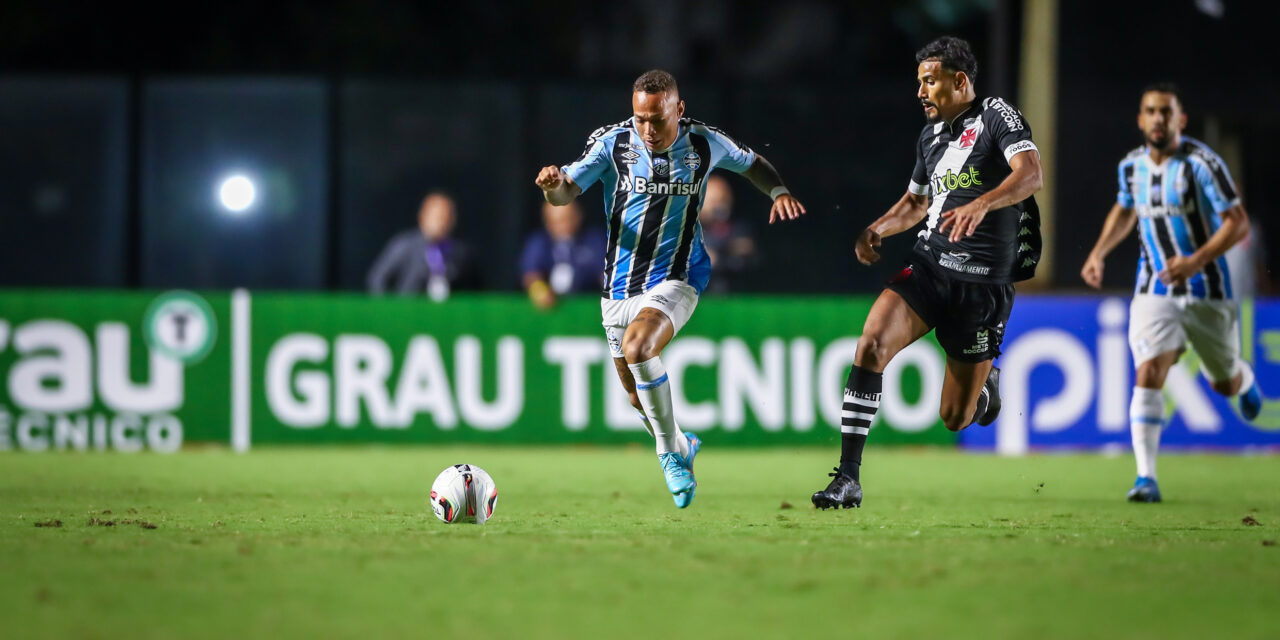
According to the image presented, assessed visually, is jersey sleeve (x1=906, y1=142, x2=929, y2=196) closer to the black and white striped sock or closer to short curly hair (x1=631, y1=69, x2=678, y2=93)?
the black and white striped sock

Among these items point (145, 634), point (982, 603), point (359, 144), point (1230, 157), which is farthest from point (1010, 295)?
point (359, 144)

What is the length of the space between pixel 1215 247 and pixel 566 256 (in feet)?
22.0

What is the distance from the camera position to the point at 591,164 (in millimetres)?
8492

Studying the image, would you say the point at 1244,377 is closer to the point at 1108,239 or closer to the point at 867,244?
the point at 1108,239

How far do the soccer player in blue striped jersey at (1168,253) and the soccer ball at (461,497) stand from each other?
13.0ft

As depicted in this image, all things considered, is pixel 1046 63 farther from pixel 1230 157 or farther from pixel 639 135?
pixel 639 135

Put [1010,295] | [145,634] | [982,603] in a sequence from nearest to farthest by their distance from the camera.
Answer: [145,634], [982,603], [1010,295]

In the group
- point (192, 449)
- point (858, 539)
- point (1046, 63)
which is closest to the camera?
point (858, 539)

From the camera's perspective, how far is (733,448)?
14.0m

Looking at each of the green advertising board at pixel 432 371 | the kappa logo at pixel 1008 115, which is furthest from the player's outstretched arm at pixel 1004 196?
the green advertising board at pixel 432 371

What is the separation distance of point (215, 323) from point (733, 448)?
14.7ft

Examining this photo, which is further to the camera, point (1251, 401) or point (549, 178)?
point (1251, 401)

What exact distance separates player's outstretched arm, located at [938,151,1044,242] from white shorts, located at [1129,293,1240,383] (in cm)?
214

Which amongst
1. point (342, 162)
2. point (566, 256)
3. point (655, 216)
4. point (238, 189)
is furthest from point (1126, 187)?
point (238, 189)
